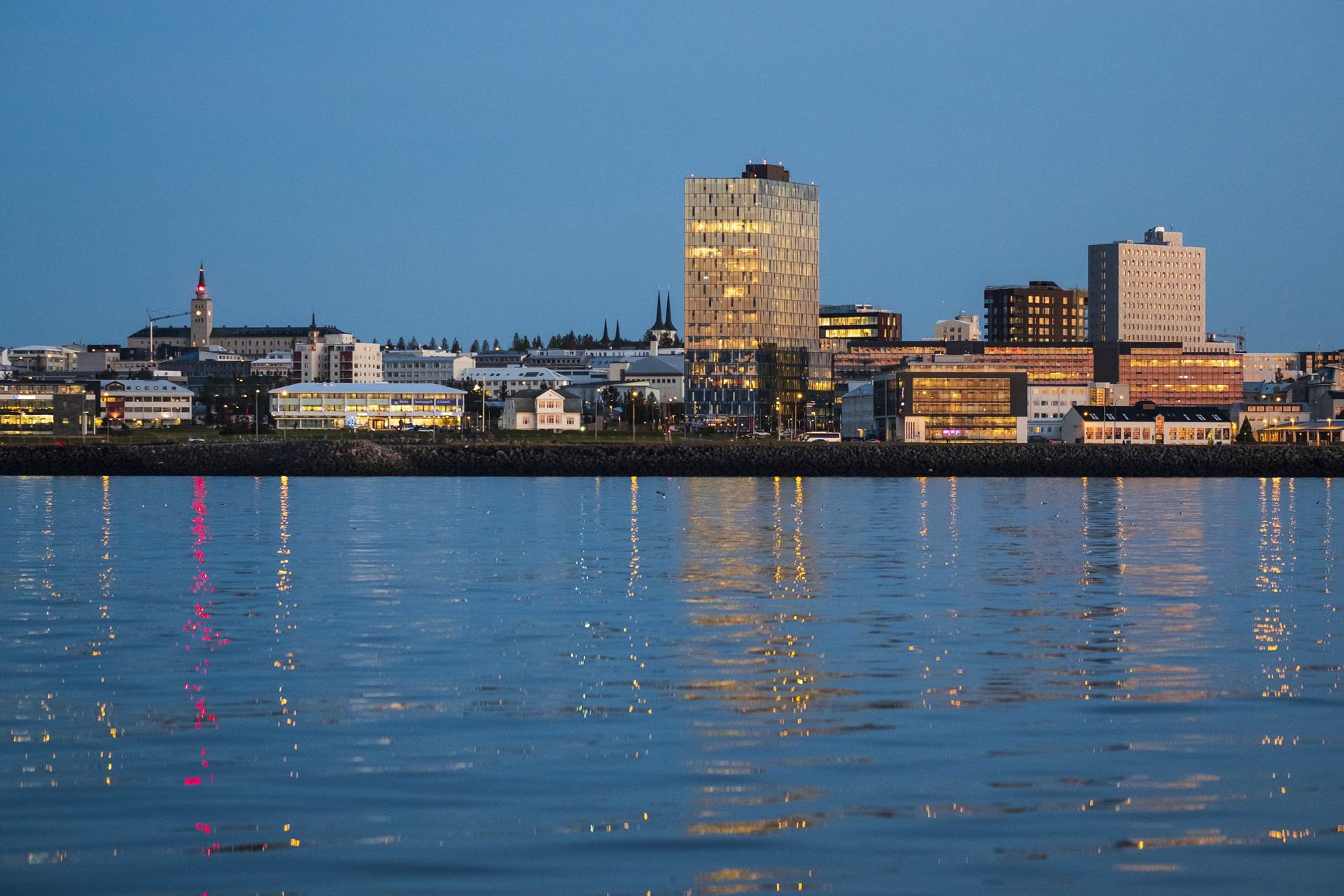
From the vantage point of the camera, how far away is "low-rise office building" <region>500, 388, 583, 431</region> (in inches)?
7461

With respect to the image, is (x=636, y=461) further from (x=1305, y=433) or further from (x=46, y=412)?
(x=46, y=412)

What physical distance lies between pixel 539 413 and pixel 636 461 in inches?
2746

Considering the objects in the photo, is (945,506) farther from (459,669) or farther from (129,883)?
(129,883)

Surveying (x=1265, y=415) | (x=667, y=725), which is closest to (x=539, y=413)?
(x=1265, y=415)

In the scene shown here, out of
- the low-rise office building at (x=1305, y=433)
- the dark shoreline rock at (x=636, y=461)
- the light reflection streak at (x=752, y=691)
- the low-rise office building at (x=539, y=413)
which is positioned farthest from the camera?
the low-rise office building at (x=539, y=413)

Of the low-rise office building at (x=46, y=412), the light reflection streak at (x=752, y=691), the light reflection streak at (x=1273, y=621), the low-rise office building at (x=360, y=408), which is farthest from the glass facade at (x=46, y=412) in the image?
the light reflection streak at (x=752, y=691)

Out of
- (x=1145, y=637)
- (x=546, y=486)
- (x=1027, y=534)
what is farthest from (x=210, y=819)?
(x=546, y=486)

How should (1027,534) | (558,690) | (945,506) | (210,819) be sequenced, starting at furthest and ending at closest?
(945,506), (1027,534), (558,690), (210,819)

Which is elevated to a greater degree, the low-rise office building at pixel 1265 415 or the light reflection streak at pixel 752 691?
the low-rise office building at pixel 1265 415

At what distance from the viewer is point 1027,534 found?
5159cm

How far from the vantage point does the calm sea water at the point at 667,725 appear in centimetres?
1163

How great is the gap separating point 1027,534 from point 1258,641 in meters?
27.6

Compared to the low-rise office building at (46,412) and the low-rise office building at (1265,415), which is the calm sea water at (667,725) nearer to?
the low-rise office building at (1265,415)

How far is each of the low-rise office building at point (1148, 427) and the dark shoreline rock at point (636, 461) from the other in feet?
124
